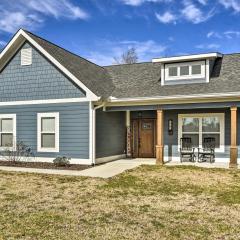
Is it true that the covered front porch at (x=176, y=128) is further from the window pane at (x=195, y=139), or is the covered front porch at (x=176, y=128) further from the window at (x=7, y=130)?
the window at (x=7, y=130)

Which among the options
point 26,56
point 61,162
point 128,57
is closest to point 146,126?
point 61,162

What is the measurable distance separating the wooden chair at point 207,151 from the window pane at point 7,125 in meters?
9.20

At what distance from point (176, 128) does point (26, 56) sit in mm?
8004

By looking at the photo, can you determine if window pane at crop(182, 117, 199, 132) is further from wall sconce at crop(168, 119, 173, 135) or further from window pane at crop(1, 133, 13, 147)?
window pane at crop(1, 133, 13, 147)

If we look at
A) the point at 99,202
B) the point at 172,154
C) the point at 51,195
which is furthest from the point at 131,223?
the point at 172,154

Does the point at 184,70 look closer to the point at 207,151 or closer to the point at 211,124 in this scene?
the point at 211,124

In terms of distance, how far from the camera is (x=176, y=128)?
15.3 m

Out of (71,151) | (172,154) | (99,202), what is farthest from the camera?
(172,154)

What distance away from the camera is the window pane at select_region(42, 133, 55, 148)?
48.4 feet

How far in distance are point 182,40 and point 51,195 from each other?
3313 centimetres

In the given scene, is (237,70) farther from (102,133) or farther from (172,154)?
(102,133)

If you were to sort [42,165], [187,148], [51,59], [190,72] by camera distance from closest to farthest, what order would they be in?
[42,165], [51,59], [187,148], [190,72]

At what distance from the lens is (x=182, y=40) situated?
38.0 metres

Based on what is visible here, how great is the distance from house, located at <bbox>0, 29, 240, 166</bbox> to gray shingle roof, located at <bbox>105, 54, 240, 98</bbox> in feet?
0.15
